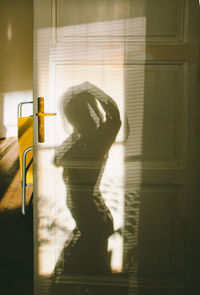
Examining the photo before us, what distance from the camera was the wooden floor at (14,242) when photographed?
1.90 metres

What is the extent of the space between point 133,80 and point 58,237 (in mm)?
967

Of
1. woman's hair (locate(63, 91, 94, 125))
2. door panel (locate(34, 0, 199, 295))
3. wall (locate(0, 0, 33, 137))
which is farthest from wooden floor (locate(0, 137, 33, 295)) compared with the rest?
wall (locate(0, 0, 33, 137))

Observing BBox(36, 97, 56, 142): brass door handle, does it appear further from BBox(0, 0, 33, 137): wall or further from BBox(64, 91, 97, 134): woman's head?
BBox(0, 0, 33, 137): wall

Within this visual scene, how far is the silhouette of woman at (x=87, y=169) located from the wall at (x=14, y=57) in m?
5.94

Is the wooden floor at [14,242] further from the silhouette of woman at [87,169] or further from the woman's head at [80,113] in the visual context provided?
the woman's head at [80,113]

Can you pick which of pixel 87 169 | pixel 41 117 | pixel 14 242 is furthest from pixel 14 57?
pixel 87 169

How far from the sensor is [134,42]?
1.42 meters

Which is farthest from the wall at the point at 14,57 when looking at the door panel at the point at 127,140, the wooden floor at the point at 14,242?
the door panel at the point at 127,140

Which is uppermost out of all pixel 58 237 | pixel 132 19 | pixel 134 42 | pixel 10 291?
pixel 132 19

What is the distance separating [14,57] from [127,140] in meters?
6.22

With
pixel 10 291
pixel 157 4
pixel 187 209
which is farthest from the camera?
pixel 10 291

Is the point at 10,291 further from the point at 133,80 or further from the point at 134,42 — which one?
the point at 134,42

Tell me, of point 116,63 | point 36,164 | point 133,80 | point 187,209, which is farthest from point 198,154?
point 36,164

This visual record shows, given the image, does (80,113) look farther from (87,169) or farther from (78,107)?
(87,169)
